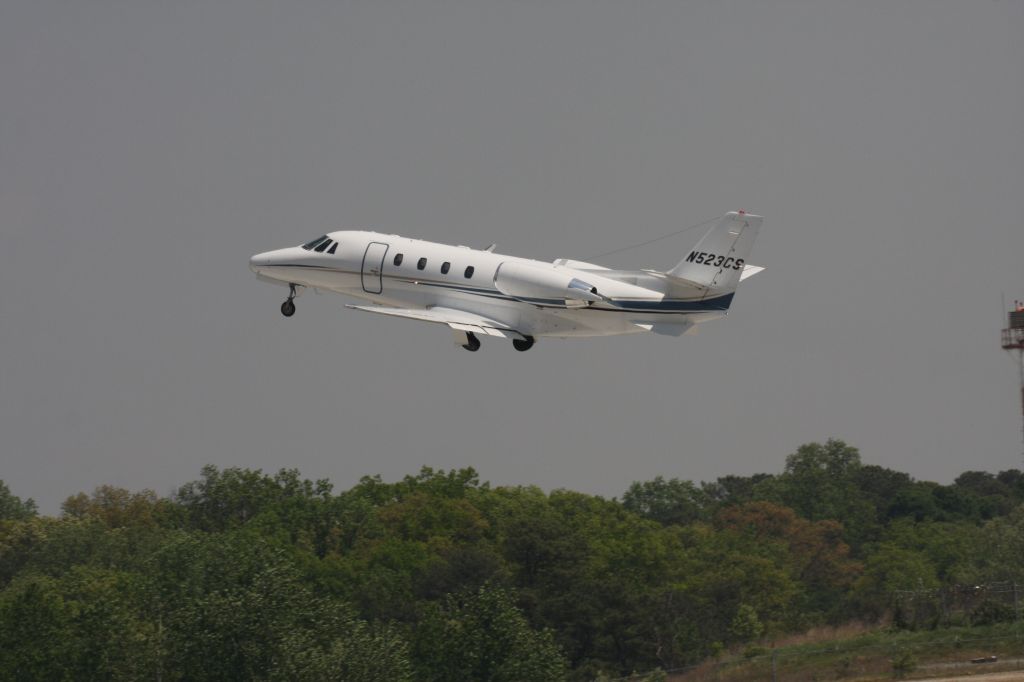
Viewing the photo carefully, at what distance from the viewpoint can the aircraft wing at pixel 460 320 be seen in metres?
70.9

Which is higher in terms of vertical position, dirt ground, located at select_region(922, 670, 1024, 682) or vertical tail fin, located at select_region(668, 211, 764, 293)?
vertical tail fin, located at select_region(668, 211, 764, 293)

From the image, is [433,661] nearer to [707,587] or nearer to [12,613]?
[12,613]

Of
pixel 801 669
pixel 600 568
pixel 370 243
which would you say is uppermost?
pixel 370 243

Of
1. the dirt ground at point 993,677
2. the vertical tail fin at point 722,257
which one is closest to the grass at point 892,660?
the dirt ground at point 993,677

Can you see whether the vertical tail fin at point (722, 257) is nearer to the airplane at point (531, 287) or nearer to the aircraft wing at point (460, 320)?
the airplane at point (531, 287)

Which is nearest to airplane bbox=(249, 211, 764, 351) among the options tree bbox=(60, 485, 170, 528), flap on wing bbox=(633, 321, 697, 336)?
flap on wing bbox=(633, 321, 697, 336)

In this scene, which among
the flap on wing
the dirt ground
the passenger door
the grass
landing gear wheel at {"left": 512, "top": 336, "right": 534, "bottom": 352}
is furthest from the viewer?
the grass

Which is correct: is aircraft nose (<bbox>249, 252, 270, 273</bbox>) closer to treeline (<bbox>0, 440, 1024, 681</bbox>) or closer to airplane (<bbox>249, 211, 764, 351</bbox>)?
airplane (<bbox>249, 211, 764, 351</bbox>)

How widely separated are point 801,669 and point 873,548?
8938 centimetres

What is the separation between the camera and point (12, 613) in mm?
90875

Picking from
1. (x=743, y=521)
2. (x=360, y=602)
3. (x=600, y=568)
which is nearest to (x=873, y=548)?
(x=743, y=521)

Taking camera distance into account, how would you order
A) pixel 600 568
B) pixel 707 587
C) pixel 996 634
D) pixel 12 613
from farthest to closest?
pixel 707 587 < pixel 600 568 < pixel 12 613 < pixel 996 634

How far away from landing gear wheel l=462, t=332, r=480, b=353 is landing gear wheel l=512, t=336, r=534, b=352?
165 cm

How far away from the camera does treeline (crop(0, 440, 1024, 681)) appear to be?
8562 cm
